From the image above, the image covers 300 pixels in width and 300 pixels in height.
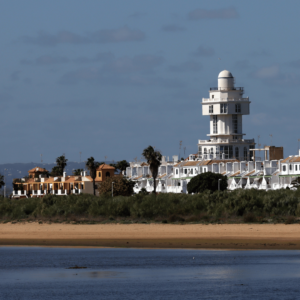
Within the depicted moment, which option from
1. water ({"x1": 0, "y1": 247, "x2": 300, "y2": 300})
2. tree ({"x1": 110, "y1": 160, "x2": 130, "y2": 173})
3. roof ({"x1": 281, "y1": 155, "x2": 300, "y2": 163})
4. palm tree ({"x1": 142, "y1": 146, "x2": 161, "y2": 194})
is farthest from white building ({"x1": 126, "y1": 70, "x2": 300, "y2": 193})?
water ({"x1": 0, "y1": 247, "x2": 300, "y2": 300})

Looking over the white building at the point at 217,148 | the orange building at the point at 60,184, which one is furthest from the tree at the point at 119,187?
the orange building at the point at 60,184

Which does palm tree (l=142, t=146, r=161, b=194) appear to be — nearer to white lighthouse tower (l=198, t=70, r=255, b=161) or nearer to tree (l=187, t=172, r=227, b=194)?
tree (l=187, t=172, r=227, b=194)

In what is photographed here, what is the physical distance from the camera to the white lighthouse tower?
15238 cm

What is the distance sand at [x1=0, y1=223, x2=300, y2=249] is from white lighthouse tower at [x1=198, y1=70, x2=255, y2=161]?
95.4 metres

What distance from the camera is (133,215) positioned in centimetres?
6362

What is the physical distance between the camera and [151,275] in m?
32.3

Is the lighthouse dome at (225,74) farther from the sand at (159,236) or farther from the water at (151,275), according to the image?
the water at (151,275)

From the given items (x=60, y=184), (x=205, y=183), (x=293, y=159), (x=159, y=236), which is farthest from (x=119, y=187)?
(x=159, y=236)

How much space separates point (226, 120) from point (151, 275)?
4876 inches

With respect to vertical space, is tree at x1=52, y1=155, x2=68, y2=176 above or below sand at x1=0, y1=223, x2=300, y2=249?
above

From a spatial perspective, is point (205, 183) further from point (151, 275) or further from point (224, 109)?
point (151, 275)

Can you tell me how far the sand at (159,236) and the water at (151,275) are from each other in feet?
13.9

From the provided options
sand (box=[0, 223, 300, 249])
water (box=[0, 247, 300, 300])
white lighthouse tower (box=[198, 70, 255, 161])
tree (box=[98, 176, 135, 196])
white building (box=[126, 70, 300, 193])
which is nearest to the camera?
water (box=[0, 247, 300, 300])

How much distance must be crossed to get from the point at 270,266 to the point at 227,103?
12126 centimetres
